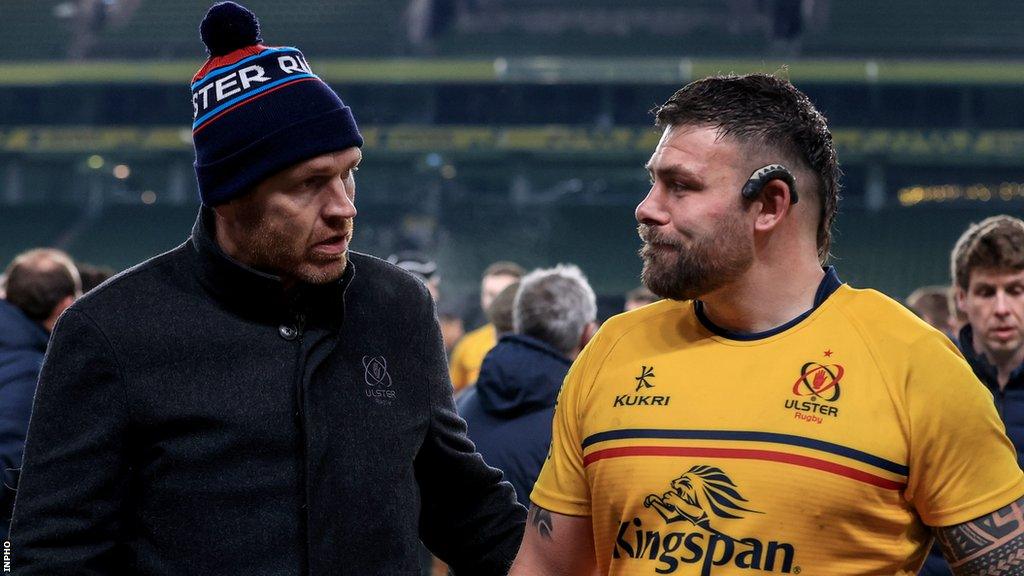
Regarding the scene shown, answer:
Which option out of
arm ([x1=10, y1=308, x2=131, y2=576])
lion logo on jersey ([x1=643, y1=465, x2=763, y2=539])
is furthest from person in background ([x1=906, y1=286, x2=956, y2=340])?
arm ([x1=10, y1=308, x2=131, y2=576])

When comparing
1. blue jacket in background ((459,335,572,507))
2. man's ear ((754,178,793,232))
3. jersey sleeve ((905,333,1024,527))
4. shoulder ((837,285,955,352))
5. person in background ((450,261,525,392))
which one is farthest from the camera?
person in background ((450,261,525,392))

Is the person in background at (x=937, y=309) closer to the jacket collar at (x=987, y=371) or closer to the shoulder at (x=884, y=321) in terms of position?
the jacket collar at (x=987, y=371)

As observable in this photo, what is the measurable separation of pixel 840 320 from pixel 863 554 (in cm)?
41

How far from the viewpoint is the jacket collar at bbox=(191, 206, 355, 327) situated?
2096 mm

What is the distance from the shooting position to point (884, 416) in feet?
6.49

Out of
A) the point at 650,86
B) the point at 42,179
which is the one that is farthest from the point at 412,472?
the point at 42,179

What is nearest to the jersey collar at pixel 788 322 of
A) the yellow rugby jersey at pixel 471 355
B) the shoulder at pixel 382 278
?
the shoulder at pixel 382 278

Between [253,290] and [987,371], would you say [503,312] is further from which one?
[253,290]

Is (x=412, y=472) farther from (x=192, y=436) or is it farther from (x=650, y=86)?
(x=650, y=86)

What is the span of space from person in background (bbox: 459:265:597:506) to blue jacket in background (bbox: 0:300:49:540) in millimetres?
1534

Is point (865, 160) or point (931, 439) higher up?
point (931, 439)

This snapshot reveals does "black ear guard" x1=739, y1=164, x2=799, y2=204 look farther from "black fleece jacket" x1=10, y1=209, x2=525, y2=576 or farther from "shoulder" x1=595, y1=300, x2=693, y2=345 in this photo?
"black fleece jacket" x1=10, y1=209, x2=525, y2=576

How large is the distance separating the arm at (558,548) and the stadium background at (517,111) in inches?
932

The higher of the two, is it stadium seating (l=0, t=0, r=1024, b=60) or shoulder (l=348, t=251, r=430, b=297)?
shoulder (l=348, t=251, r=430, b=297)
